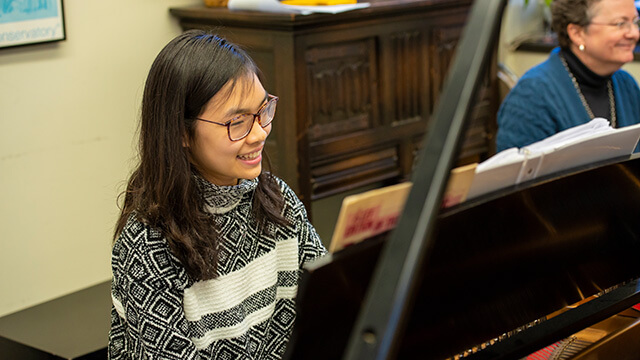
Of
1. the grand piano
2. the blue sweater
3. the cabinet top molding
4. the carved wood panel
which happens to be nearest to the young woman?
the grand piano

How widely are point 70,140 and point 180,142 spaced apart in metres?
1.77

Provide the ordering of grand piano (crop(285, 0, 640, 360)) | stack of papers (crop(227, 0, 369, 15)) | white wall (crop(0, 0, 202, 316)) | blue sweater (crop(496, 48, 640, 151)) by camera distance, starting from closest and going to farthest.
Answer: grand piano (crop(285, 0, 640, 360)) < blue sweater (crop(496, 48, 640, 151)) < white wall (crop(0, 0, 202, 316)) < stack of papers (crop(227, 0, 369, 15))

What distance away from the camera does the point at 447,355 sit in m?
1.44

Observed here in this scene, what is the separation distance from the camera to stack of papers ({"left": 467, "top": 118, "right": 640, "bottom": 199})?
1.35m

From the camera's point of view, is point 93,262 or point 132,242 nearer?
point 132,242

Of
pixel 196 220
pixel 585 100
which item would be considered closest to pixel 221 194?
pixel 196 220

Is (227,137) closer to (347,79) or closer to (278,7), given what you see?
(278,7)

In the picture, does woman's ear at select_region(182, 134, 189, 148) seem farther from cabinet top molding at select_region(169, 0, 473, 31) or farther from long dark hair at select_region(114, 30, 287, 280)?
cabinet top molding at select_region(169, 0, 473, 31)

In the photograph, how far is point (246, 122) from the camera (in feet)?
5.45

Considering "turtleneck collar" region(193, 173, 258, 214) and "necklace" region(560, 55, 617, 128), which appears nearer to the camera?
"turtleneck collar" region(193, 173, 258, 214)

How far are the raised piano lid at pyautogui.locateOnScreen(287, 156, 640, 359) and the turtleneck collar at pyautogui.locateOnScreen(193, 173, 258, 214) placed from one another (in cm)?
53

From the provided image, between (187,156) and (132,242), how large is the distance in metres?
0.21

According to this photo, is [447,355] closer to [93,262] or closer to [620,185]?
[620,185]

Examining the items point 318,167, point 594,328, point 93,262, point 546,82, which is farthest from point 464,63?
point 93,262
